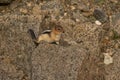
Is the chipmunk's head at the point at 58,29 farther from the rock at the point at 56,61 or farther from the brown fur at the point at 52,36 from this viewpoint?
the rock at the point at 56,61

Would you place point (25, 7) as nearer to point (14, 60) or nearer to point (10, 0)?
point (10, 0)

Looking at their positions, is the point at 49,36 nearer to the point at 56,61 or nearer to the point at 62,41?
the point at 62,41

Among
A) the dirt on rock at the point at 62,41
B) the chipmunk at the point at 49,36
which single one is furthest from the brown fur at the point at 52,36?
the dirt on rock at the point at 62,41

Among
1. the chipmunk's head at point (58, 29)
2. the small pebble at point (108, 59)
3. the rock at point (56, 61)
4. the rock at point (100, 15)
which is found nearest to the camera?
the rock at point (56, 61)

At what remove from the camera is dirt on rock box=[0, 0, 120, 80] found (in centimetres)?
762

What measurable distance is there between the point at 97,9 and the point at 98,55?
1.18 meters

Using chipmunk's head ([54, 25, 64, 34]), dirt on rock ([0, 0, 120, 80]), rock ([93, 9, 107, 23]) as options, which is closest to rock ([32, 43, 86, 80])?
dirt on rock ([0, 0, 120, 80])

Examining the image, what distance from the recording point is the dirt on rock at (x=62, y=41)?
7.62m

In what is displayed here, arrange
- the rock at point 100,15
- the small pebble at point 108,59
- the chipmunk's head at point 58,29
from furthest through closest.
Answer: the rock at point 100,15 → the chipmunk's head at point 58,29 → the small pebble at point 108,59

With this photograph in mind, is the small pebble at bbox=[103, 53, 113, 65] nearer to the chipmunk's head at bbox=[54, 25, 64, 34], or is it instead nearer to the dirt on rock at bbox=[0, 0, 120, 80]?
the dirt on rock at bbox=[0, 0, 120, 80]

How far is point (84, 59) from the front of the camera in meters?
7.60

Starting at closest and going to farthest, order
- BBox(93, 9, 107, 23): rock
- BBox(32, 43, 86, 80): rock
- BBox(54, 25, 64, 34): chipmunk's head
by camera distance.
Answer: BBox(32, 43, 86, 80): rock → BBox(54, 25, 64, 34): chipmunk's head → BBox(93, 9, 107, 23): rock

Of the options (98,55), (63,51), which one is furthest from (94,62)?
(63,51)

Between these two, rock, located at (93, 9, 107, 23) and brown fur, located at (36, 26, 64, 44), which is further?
rock, located at (93, 9, 107, 23)
